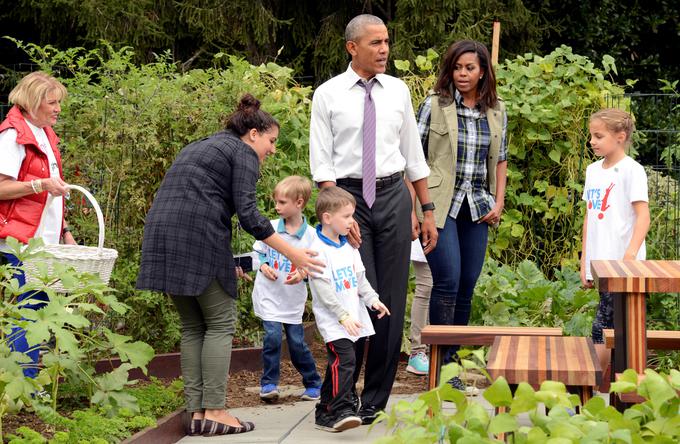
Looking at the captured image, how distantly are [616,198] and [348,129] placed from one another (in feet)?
5.04

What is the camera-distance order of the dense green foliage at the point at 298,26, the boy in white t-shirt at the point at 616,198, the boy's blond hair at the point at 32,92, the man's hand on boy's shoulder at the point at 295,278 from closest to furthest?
the boy's blond hair at the point at 32,92 < the boy in white t-shirt at the point at 616,198 < the man's hand on boy's shoulder at the point at 295,278 < the dense green foliage at the point at 298,26

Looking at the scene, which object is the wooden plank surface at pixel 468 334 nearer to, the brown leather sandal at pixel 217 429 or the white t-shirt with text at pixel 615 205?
the white t-shirt with text at pixel 615 205

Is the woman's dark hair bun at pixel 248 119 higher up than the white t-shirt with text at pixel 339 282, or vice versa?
the woman's dark hair bun at pixel 248 119

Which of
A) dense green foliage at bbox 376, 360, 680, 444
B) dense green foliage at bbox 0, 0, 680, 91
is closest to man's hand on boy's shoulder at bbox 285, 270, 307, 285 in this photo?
dense green foliage at bbox 376, 360, 680, 444

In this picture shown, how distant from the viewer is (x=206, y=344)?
548 centimetres

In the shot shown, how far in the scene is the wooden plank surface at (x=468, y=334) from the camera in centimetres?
543

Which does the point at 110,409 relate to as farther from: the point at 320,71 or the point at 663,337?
the point at 320,71

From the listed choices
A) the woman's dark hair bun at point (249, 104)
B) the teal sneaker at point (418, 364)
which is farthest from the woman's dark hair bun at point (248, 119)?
the teal sneaker at point (418, 364)

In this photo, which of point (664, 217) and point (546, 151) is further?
point (546, 151)

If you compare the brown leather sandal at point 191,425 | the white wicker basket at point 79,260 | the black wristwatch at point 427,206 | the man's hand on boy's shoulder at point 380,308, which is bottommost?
the brown leather sandal at point 191,425

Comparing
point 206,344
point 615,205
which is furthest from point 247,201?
point 615,205

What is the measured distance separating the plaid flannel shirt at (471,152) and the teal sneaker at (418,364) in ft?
4.13

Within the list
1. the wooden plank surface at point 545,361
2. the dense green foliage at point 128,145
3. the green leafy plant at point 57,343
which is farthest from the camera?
the dense green foliage at point 128,145

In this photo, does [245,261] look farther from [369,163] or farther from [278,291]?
[369,163]
